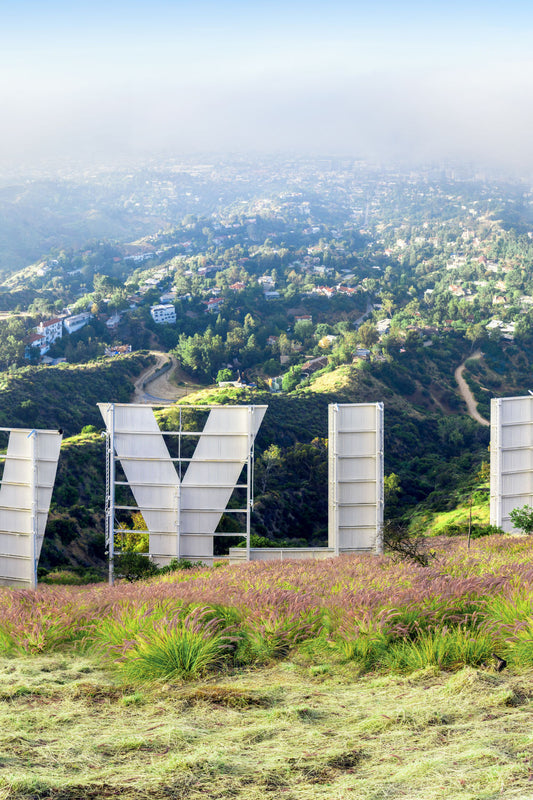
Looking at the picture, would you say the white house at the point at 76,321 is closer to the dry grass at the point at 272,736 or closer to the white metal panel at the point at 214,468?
the white metal panel at the point at 214,468

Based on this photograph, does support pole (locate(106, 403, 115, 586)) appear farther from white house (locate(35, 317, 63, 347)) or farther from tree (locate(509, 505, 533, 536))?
white house (locate(35, 317, 63, 347))

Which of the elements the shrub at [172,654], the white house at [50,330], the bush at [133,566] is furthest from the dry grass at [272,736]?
the white house at [50,330]

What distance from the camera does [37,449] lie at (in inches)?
419

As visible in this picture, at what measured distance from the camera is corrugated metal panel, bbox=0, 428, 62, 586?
419 inches

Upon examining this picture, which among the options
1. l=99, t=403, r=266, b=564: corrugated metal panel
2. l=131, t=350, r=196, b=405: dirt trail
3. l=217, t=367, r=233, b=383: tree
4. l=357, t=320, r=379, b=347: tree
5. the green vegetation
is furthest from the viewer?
l=357, t=320, r=379, b=347: tree

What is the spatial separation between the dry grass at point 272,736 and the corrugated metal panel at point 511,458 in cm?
854

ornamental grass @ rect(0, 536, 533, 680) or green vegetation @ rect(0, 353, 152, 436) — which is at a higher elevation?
green vegetation @ rect(0, 353, 152, 436)

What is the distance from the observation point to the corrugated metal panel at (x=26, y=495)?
10.6 meters

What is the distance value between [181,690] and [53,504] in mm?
24824

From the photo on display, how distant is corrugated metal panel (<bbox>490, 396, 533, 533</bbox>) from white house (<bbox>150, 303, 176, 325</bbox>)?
77743 millimetres

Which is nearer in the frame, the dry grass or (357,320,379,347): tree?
the dry grass

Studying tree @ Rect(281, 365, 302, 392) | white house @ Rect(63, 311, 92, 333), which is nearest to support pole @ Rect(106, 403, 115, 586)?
tree @ Rect(281, 365, 302, 392)

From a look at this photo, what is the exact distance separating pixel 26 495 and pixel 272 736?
26.5ft

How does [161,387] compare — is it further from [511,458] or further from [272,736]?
[272,736]
